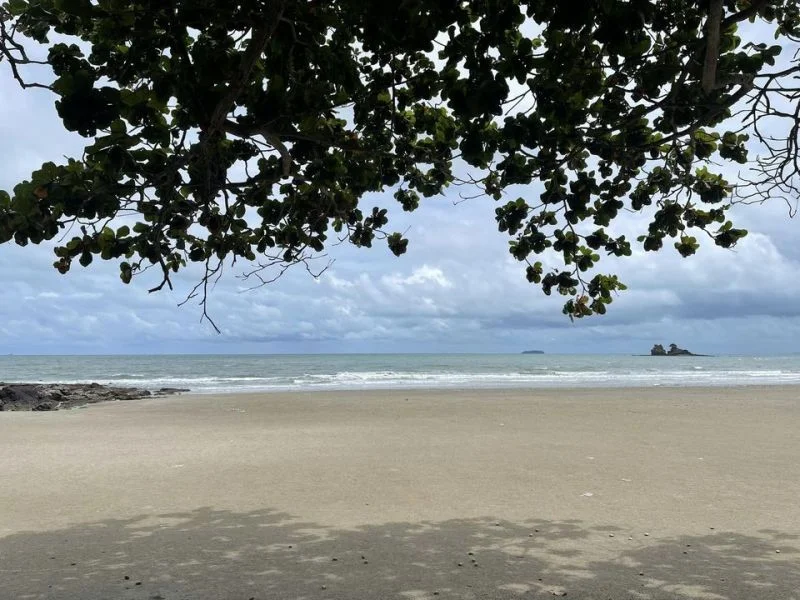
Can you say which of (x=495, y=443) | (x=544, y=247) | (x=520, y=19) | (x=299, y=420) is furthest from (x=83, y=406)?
(x=520, y=19)

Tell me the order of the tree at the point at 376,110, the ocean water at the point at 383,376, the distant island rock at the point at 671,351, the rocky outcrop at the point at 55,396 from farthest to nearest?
the distant island rock at the point at 671,351 < the ocean water at the point at 383,376 < the rocky outcrop at the point at 55,396 < the tree at the point at 376,110

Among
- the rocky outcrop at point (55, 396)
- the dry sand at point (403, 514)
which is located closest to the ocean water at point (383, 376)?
the rocky outcrop at point (55, 396)

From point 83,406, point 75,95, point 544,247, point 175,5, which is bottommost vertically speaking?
point 83,406

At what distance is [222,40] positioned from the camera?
404 cm

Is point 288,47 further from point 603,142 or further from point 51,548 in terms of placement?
point 51,548

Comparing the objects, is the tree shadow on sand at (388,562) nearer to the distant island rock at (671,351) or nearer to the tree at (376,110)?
the tree at (376,110)

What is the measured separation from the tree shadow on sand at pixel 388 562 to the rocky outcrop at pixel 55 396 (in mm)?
16766

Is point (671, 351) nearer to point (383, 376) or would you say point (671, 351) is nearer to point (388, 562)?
point (383, 376)

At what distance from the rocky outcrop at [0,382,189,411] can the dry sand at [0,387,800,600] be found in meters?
7.86

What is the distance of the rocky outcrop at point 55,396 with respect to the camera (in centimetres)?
2047

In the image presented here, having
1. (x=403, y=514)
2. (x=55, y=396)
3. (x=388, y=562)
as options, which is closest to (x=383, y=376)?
(x=55, y=396)

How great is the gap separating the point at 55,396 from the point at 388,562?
21.4 m

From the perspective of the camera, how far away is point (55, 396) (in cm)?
2267

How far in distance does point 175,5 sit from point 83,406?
20244mm
